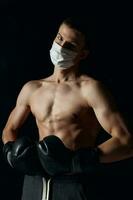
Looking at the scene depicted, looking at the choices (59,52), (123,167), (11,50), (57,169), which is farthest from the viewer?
(11,50)

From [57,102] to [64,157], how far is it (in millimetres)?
281

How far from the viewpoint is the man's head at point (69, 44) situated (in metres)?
2.51

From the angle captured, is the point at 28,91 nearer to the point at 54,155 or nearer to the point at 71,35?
the point at 71,35

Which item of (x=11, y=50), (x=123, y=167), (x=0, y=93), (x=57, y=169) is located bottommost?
(x=123, y=167)

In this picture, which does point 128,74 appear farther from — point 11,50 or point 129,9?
point 11,50

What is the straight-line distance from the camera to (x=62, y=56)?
2.51 meters

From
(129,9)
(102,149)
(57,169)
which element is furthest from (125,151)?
(129,9)

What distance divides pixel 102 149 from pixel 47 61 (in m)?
0.75

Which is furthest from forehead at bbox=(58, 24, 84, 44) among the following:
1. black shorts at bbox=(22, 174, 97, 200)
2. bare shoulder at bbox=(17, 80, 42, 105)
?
black shorts at bbox=(22, 174, 97, 200)

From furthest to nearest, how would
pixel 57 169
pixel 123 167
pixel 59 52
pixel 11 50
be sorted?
pixel 11 50, pixel 123 167, pixel 59 52, pixel 57 169

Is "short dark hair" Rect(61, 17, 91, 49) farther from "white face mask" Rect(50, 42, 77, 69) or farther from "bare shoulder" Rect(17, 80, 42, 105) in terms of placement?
"bare shoulder" Rect(17, 80, 42, 105)

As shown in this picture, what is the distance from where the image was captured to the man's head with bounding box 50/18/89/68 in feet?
8.22

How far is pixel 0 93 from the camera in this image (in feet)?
9.77

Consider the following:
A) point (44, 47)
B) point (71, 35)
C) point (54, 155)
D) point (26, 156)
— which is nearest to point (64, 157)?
point (54, 155)
